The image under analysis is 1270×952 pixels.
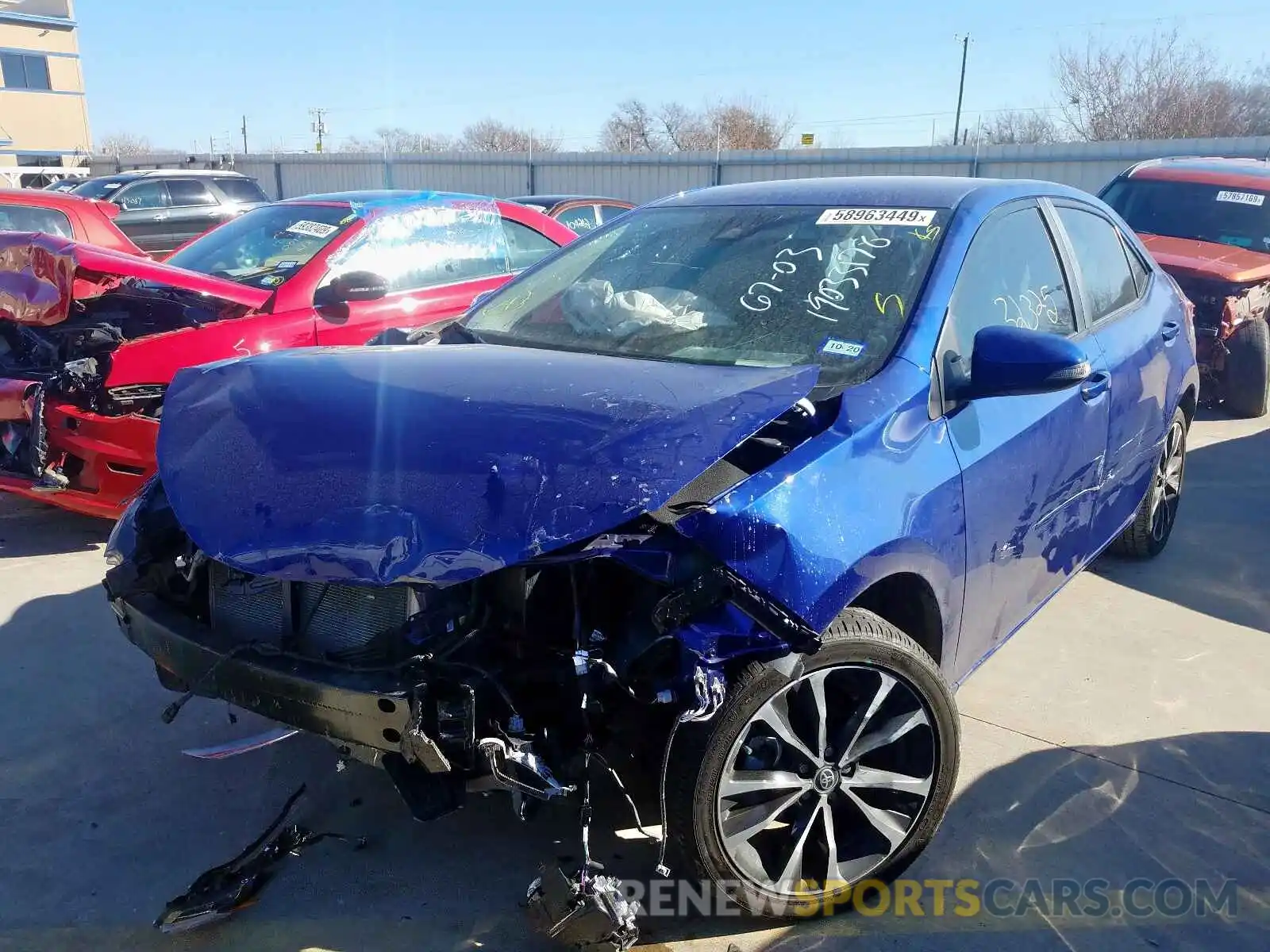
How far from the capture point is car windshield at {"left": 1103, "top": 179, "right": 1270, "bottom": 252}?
8.37 metres

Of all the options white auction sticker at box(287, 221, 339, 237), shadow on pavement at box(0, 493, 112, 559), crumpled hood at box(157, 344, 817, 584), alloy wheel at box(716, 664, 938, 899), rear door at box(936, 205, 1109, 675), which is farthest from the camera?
white auction sticker at box(287, 221, 339, 237)

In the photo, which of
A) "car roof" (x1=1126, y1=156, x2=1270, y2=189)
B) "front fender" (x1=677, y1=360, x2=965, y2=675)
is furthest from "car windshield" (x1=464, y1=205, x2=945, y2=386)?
"car roof" (x1=1126, y1=156, x2=1270, y2=189)

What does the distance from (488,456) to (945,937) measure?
165 cm

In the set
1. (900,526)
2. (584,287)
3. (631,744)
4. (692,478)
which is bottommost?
(631,744)

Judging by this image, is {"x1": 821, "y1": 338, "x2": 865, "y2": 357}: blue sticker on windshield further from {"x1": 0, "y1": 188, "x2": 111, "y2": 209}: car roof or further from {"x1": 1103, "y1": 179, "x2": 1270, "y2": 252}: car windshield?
{"x1": 0, "y1": 188, "x2": 111, "y2": 209}: car roof

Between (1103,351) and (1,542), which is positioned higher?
(1103,351)

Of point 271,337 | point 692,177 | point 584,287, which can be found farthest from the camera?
point 692,177

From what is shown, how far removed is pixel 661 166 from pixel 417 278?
59.5 ft

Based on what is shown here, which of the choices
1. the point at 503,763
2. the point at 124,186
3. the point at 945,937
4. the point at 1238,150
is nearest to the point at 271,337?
the point at 503,763

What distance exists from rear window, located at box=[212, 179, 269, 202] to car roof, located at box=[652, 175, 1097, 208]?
13068 millimetres

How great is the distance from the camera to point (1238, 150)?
15.9 m

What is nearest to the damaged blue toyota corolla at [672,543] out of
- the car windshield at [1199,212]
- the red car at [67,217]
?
the red car at [67,217]

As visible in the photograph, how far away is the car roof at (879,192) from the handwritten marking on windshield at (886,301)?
51 cm

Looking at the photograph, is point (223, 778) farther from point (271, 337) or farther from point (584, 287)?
point (271, 337)
